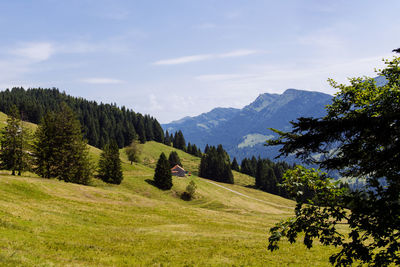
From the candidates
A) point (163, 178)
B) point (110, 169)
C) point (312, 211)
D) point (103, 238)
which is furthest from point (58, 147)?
point (312, 211)

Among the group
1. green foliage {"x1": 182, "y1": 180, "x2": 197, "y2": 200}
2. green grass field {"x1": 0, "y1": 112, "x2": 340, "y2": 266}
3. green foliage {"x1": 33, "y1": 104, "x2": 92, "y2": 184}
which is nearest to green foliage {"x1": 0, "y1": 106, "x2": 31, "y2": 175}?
green foliage {"x1": 33, "y1": 104, "x2": 92, "y2": 184}

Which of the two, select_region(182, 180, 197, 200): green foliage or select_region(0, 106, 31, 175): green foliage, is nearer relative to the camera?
select_region(0, 106, 31, 175): green foliage

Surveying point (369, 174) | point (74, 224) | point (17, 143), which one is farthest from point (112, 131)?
point (369, 174)

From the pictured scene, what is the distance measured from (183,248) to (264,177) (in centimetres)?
13176

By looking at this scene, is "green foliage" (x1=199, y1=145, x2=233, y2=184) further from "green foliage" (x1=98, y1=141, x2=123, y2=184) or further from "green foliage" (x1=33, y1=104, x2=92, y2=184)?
"green foliage" (x1=33, y1=104, x2=92, y2=184)

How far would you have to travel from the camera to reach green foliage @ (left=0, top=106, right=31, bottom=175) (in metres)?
52.2

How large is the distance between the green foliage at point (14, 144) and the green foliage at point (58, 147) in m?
3.08

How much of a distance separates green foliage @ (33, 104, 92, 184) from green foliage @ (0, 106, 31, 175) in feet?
10.1

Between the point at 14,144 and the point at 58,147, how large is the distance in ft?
27.5

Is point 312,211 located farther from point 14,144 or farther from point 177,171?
point 177,171

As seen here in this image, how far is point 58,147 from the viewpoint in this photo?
59406mm

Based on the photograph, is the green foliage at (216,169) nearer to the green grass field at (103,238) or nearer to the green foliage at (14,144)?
the green grass field at (103,238)

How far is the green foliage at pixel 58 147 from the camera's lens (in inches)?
2267

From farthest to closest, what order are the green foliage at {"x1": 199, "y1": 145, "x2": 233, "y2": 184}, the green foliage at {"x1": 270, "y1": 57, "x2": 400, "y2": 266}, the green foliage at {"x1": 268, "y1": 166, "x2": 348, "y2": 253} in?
the green foliage at {"x1": 199, "y1": 145, "x2": 233, "y2": 184} → the green foliage at {"x1": 268, "y1": 166, "x2": 348, "y2": 253} → the green foliage at {"x1": 270, "y1": 57, "x2": 400, "y2": 266}
